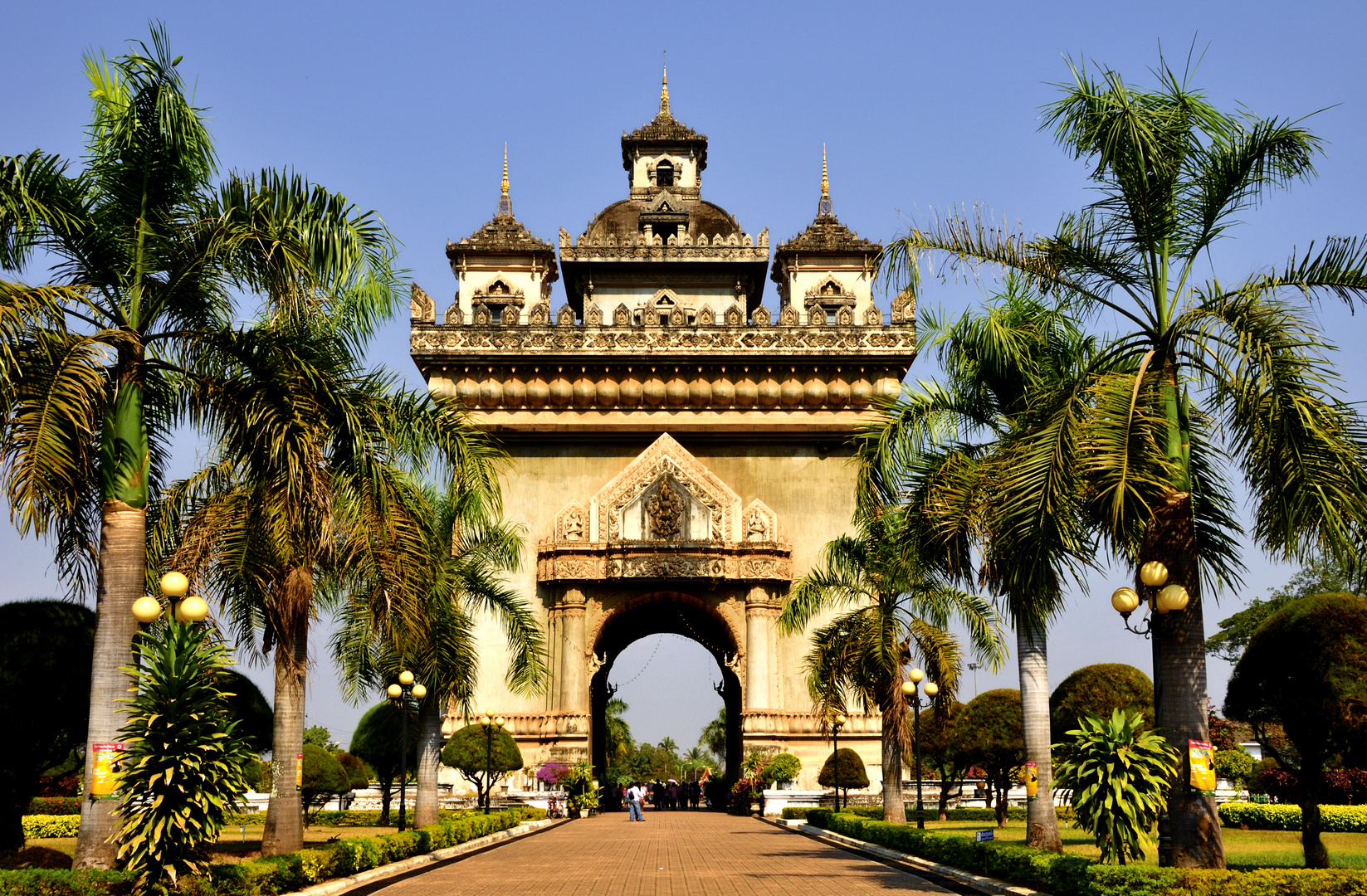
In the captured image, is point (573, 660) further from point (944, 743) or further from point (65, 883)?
point (65, 883)

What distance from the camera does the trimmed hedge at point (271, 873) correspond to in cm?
1031

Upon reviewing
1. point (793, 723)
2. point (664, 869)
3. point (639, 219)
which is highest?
point (639, 219)

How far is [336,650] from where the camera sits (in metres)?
22.6

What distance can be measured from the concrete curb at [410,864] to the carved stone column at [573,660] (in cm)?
747

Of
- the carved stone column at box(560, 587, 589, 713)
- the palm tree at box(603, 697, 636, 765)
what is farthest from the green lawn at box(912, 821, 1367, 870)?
the palm tree at box(603, 697, 636, 765)

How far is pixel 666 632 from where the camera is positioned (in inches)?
1700

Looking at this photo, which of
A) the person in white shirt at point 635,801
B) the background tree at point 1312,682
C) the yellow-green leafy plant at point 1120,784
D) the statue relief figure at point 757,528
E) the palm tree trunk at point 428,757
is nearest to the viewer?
the yellow-green leafy plant at point 1120,784

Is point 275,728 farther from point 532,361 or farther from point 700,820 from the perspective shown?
point 532,361

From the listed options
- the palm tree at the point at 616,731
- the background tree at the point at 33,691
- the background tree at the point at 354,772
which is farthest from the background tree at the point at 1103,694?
the palm tree at the point at 616,731

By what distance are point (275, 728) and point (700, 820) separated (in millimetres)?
19795

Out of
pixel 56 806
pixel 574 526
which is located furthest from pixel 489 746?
pixel 56 806

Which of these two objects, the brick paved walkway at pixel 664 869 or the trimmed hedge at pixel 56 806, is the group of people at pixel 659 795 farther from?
the trimmed hedge at pixel 56 806

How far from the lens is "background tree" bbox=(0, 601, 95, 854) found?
1457 cm

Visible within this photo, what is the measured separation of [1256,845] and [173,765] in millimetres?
17336
